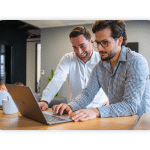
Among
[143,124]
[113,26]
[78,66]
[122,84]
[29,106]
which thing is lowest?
[143,124]

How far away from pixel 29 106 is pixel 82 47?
0.96m

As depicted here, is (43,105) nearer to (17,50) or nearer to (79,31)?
(17,50)

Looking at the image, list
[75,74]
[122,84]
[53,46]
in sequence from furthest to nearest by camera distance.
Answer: [75,74] → [53,46] → [122,84]

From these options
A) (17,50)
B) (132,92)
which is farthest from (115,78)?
(17,50)

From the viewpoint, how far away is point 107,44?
54.0 inches

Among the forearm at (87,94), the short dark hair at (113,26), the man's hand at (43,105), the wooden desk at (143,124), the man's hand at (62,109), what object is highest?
the short dark hair at (113,26)

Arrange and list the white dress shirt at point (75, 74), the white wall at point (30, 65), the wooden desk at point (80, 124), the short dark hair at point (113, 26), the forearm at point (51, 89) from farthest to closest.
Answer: the white dress shirt at point (75, 74) → the white wall at point (30, 65) → the forearm at point (51, 89) → the short dark hair at point (113, 26) → the wooden desk at point (80, 124)

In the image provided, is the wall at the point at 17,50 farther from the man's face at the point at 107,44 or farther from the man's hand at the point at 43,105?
the man's face at the point at 107,44

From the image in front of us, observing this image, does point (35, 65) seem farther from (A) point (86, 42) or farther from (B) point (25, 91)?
(B) point (25, 91)

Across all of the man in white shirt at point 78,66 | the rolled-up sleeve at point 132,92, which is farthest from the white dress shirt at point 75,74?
the rolled-up sleeve at point 132,92

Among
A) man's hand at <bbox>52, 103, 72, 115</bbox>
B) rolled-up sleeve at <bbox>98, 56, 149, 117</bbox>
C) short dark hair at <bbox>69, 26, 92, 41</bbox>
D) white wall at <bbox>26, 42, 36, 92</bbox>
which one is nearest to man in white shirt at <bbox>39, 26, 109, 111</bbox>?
short dark hair at <bbox>69, 26, 92, 41</bbox>

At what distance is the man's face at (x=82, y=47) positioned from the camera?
5.79 feet

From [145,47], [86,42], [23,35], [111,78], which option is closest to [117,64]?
[111,78]
